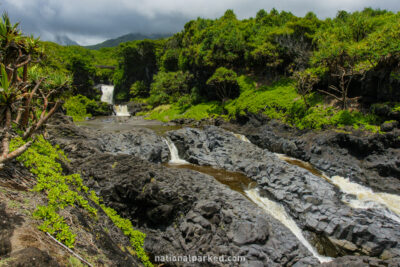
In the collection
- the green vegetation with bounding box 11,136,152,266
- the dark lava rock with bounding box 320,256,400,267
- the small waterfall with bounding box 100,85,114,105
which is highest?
the small waterfall with bounding box 100,85,114,105

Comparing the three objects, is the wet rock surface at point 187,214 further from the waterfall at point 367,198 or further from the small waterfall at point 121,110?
the small waterfall at point 121,110

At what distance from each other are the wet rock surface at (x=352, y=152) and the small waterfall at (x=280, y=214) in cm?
791

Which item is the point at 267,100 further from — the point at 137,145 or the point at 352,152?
the point at 137,145

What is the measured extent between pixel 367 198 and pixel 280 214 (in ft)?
22.1

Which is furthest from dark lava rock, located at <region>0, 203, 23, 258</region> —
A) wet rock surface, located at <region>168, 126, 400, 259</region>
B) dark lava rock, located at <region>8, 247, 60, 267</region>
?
wet rock surface, located at <region>168, 126, 400, 259</region>

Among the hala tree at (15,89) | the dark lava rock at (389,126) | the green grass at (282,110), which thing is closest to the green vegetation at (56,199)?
the hala tree at (15,89)

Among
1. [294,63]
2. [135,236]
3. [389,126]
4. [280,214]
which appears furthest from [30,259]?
[294,63]

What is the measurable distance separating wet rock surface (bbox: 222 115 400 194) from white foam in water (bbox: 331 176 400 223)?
23.4 inches

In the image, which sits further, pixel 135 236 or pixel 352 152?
pixel 352 152

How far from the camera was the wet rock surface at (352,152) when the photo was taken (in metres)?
16.2

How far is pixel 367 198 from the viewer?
46.0 ft

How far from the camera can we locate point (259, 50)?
37062 mm

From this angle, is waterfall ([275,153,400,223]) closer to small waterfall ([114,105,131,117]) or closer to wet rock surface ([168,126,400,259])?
wet rock surface ([168,126,400,259])

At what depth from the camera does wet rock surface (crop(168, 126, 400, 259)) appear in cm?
976
